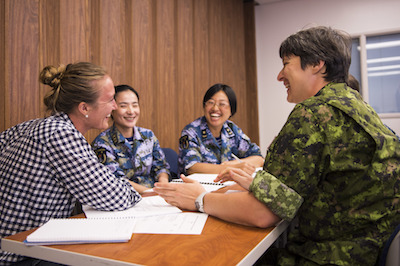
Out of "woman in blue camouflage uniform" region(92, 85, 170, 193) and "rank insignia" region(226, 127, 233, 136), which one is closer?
"woman in blue camouflage uniform" region(92, 85, 170, 193)

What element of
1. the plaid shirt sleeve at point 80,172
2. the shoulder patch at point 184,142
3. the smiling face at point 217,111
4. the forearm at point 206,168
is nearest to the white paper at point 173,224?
the plaid shirt sleeve at point 80,172

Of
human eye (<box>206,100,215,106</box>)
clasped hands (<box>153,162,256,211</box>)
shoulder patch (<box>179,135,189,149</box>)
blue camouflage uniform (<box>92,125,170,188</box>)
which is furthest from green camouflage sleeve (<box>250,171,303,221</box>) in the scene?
human eye (<box>206,100,215,106</box>)

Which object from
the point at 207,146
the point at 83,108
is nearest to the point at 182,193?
the point at 83,108

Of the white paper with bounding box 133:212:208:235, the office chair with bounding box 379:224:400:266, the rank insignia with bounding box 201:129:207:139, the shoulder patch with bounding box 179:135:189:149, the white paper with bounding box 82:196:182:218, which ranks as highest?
the rank insignia with bounding box 201:129:207:139

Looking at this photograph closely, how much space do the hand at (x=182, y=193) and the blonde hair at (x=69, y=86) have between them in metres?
0.57

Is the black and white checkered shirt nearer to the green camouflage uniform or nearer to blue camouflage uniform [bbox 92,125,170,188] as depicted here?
the green camouflage uniform

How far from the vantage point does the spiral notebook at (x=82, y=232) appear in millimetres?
938

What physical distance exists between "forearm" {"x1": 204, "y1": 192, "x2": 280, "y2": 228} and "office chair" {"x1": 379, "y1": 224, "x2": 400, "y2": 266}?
0.31m

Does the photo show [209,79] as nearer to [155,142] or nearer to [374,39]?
[155,142]

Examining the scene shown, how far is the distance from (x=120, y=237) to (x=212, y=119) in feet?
6.27

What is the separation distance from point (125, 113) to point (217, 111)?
82 centimetres

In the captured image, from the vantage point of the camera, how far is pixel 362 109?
1.10m

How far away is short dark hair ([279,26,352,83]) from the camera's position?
125 cm

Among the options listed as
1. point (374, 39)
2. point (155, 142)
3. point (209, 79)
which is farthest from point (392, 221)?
point (374, 39)
